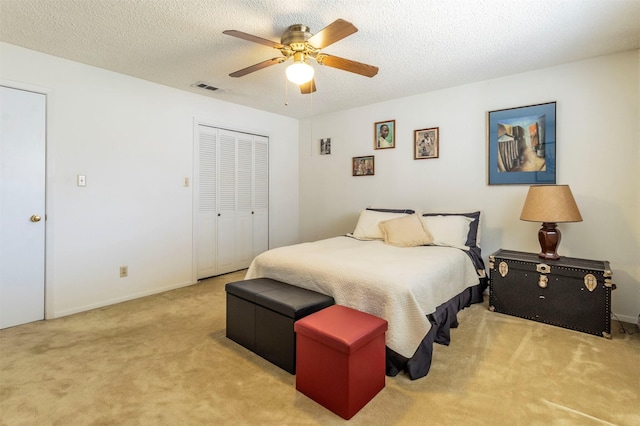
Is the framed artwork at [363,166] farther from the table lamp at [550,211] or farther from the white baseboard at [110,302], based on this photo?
the white baseboard at [110,302]

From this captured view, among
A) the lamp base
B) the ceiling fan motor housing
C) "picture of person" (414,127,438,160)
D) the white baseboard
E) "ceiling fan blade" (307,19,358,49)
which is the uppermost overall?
the ceiling fan motor housing

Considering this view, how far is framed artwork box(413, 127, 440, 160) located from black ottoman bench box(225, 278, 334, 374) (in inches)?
96.5

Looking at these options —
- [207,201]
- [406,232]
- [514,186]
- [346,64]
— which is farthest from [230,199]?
[514,186]

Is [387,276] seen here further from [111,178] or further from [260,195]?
[260,195]

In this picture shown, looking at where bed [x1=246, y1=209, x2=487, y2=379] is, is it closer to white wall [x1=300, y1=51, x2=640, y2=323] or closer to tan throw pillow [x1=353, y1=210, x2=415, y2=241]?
tan throw pillow [x1=353, y1=210, x2=415, y2=241]

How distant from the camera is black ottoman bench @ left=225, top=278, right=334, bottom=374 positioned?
201 centimetres

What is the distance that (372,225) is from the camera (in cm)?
369

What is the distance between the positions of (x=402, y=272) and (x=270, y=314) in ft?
3.03

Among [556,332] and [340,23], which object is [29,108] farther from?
[556,332]

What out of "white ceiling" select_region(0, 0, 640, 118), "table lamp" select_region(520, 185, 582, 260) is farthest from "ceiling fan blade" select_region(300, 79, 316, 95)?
"table lamp" select_region(520, 185, 582, 260)

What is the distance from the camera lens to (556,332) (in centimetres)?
255

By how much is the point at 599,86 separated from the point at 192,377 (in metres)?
4.00

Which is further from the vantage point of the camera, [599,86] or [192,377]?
[599,86]

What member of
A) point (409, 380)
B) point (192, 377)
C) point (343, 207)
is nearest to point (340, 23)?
point (409, 380)
